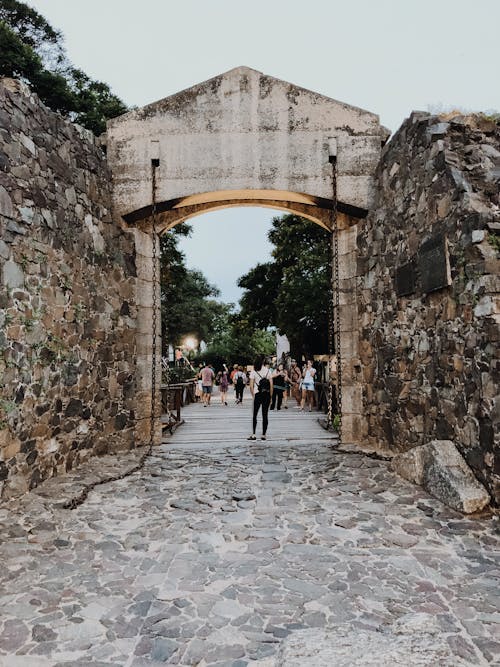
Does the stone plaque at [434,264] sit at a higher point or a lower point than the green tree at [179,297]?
lower

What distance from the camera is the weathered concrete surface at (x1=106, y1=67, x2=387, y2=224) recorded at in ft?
23.3

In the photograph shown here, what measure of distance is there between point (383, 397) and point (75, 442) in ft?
12.6

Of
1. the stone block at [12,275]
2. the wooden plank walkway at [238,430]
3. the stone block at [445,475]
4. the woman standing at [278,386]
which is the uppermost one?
the stone block at [12,275]

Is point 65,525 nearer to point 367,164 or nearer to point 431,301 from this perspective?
point 431,301

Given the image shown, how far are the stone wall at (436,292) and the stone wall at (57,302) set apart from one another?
349 cm

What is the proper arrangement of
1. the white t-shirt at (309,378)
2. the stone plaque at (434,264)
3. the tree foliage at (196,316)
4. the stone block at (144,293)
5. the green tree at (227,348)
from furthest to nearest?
the green tree at (227,348) < the tree foliage at (196,316) < the white t-shirt at (309,378) < the stone block at (144,293) < the stone plaque at (434,264)

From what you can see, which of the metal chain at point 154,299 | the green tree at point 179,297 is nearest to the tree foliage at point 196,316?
the green tree at point 179,297

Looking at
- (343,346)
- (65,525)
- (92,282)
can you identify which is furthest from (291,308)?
(65,525)

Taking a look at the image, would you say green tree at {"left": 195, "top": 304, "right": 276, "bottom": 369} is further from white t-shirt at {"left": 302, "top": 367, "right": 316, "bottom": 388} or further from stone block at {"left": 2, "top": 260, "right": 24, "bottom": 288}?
stone block at {"left": 2, "top": 260, "right": 24, "bottom": 288}

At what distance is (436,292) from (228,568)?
3399 mm

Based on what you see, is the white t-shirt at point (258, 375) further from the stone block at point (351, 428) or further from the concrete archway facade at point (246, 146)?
the concrete archway facade at point (246, 146)

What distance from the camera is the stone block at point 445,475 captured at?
13.6 feet

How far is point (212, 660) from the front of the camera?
233cm

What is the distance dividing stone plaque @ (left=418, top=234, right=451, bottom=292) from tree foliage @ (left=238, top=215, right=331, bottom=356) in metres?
9.43
